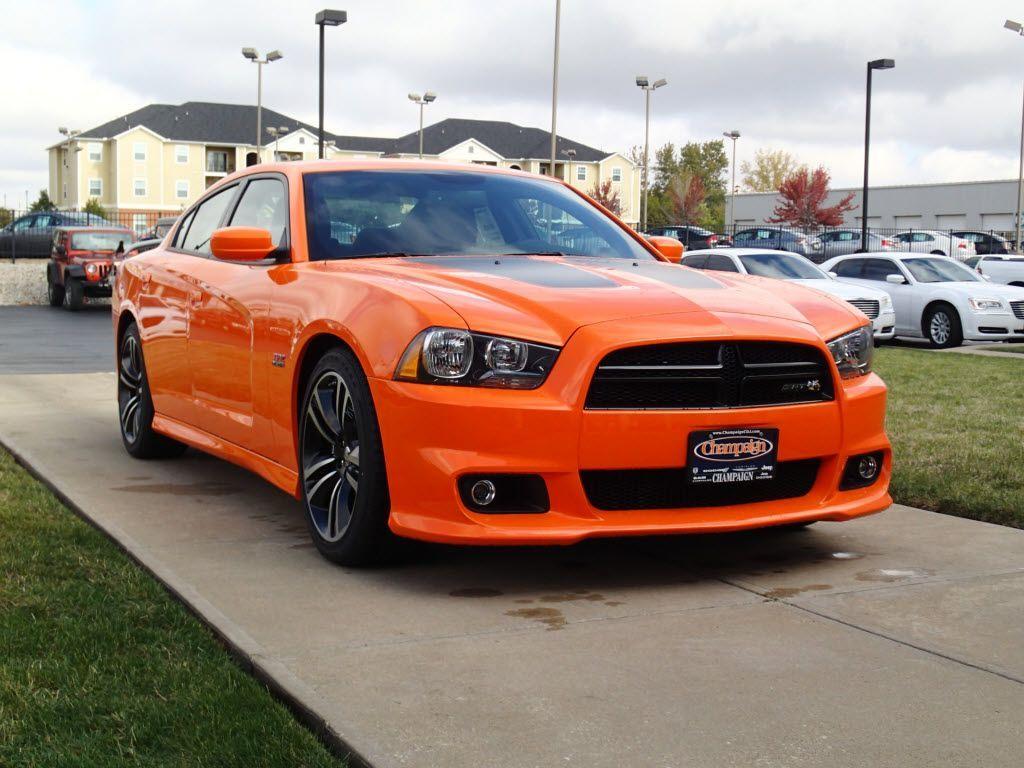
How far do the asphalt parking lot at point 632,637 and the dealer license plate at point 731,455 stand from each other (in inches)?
16.0

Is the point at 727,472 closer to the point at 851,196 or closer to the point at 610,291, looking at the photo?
the point at 610,291

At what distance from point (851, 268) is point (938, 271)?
136 cm

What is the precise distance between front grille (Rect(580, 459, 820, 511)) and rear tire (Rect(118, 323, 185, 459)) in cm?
347

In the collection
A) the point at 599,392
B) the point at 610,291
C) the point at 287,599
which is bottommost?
the point at 287,599

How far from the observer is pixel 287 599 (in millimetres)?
4586

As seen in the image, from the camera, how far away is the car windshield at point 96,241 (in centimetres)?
2788

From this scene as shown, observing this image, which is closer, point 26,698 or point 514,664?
point 26,698

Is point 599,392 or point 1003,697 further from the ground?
point 599,392

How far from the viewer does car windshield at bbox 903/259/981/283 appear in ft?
68.6

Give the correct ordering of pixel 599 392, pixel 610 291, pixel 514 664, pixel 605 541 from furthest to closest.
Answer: pixel 605 541 → pixel 610 291 → pixel 599 392 → pixel 514 664

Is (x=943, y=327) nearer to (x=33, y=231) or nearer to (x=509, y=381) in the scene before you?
(x=509, y=381)

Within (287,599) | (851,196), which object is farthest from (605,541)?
(851,196)

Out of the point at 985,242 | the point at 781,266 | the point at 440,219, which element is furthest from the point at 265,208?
the point at 985,242

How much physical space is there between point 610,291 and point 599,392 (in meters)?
0.55
